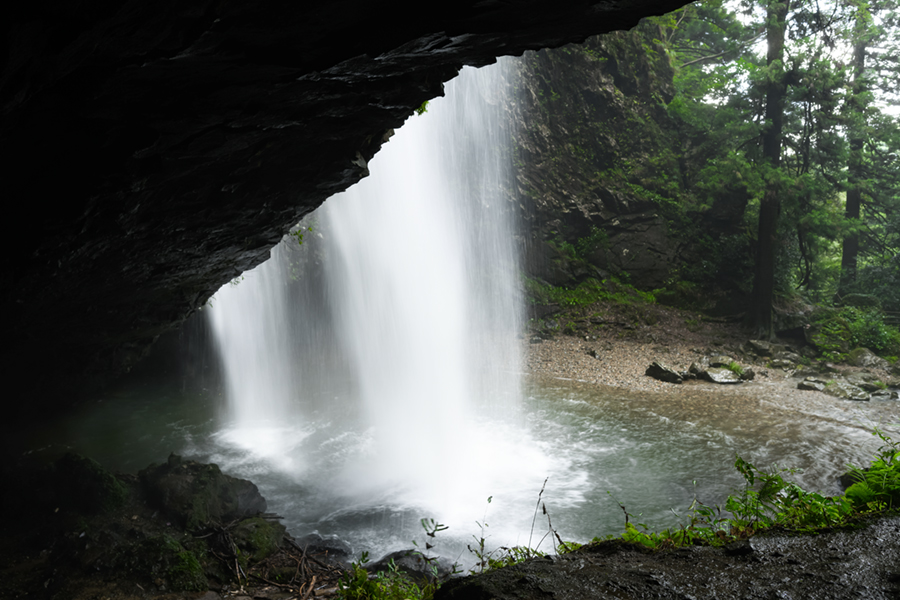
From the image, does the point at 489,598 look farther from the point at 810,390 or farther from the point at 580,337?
the point at 580,337

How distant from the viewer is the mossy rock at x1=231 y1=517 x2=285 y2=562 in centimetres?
520

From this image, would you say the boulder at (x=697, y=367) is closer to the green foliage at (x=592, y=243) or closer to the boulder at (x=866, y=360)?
the boulder at (x=866, y=360)

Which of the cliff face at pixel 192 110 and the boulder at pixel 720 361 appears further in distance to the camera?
the boulder at pixel 720 361

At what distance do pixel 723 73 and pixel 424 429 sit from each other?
17.2 metres

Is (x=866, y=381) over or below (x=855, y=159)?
below

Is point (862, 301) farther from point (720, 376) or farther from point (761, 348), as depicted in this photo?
point (720, 376)

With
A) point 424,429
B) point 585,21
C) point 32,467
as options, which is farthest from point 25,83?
point 424,429

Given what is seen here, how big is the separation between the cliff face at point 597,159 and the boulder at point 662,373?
21.5 feet

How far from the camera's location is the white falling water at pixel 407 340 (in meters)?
8.05

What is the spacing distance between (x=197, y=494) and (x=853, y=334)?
735 inches

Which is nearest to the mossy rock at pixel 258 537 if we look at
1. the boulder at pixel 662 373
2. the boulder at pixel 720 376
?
the boulder at pixel 662 373

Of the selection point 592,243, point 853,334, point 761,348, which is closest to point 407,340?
point 592,243

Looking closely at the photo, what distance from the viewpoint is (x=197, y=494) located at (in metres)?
6.10

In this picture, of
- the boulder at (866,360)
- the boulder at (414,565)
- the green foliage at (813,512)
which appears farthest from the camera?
the boulder at (866,360)
